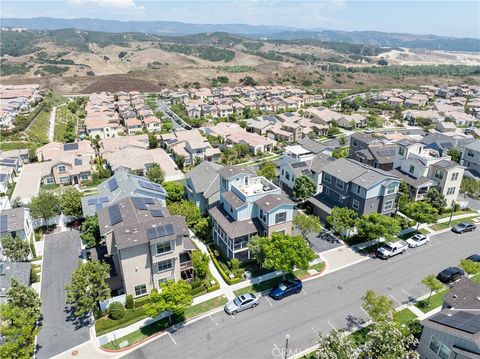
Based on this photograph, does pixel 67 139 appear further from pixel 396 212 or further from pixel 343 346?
pixel 343 346

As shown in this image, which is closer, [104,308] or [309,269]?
[104,308]

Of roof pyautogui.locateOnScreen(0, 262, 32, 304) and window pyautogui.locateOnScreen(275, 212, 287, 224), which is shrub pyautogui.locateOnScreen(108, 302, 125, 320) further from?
window pyautogui.locateOnScreen(275, 212, 287, 224)

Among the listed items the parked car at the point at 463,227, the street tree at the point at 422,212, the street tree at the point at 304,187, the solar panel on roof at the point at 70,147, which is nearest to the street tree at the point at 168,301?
the street tree at the point at 304,187

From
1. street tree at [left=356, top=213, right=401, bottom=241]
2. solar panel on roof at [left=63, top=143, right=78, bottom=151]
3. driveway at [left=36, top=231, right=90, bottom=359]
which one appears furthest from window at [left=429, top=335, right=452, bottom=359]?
solar panel on roof at [left=63, top=143, right=78, bottom=151]

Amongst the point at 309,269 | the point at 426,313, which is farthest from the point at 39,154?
the point at 426,313

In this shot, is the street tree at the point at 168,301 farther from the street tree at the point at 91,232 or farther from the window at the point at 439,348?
the window at the point at 439,348

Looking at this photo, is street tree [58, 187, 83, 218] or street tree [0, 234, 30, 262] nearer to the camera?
street tree [0, 234, 30, 262]
